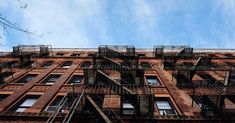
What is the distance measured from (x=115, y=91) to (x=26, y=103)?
6.23 m

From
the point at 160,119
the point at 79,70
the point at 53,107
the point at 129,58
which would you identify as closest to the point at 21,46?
the point at 79,70

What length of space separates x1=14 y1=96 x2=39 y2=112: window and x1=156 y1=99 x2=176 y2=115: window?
324 inches

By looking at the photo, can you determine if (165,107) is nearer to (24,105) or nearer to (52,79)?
(24,105)

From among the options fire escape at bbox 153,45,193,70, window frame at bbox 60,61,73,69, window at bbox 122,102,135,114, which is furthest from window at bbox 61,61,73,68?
window at bbox 122,102,135,114

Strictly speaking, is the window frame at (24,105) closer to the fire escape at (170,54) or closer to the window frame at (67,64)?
the window frame at (67,64)

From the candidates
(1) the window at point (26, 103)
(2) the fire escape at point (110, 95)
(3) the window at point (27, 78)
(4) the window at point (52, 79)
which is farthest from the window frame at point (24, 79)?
(2) the fire escape at point (110, 95)

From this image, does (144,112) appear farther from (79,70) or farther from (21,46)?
(21,46)

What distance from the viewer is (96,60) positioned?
22688 millimetres

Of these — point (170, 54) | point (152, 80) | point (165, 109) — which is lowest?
point (165, 109)

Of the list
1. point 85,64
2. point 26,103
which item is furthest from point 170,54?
point 26,103

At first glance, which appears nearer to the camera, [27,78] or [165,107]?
[165,107]

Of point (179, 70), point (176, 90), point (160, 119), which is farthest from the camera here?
point (179, 70)

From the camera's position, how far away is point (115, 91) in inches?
527

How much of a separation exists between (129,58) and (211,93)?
34.5 ft
